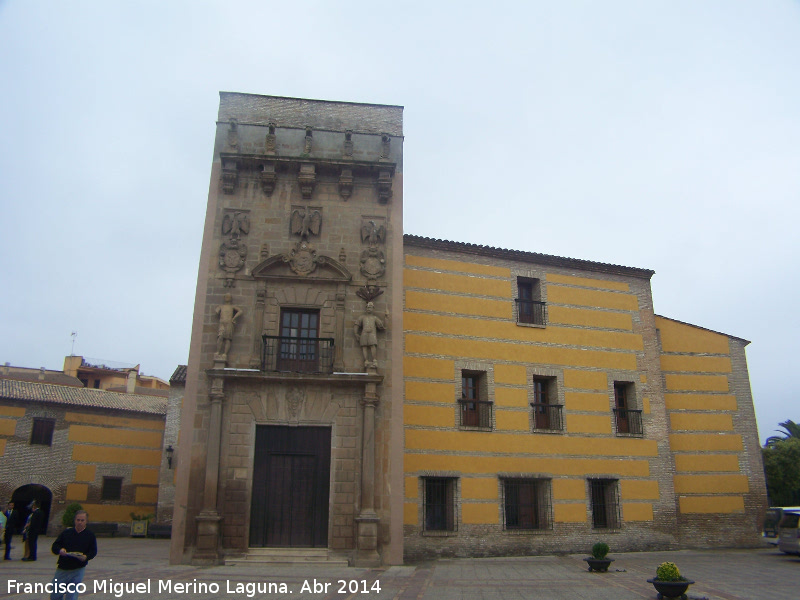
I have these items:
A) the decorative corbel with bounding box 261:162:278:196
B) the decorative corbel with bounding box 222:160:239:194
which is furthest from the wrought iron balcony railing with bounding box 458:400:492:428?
the decorative corbel with bounding box 222:160:239:194

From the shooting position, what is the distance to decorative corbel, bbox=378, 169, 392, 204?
1616 cm

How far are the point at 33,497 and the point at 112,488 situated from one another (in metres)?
2.90

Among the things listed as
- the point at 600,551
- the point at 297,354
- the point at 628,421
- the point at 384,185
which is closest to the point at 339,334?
the point at 297,354

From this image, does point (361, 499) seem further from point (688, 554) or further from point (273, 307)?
point (688, 554)

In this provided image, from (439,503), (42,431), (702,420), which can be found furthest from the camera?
(42,431)

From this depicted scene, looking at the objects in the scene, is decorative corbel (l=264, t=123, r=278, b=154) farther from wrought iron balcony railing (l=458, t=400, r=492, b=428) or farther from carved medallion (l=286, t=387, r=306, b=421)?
wrought iron balcony railing (l=458, t=400, r=492, b=428)

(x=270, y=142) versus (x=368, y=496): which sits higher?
(x=270, y=142)

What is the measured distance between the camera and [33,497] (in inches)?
953

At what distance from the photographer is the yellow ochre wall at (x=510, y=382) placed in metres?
16.7

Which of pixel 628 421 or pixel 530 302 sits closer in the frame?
pixel 530 302

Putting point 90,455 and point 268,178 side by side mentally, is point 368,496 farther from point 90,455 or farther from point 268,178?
point 90,455

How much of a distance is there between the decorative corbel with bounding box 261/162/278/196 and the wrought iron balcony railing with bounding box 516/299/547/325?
27.3 feet

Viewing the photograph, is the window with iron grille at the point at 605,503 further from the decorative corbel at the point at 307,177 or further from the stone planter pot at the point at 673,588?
the decorative corbel at the point at 307,177

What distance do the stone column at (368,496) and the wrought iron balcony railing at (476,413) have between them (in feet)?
12.8
